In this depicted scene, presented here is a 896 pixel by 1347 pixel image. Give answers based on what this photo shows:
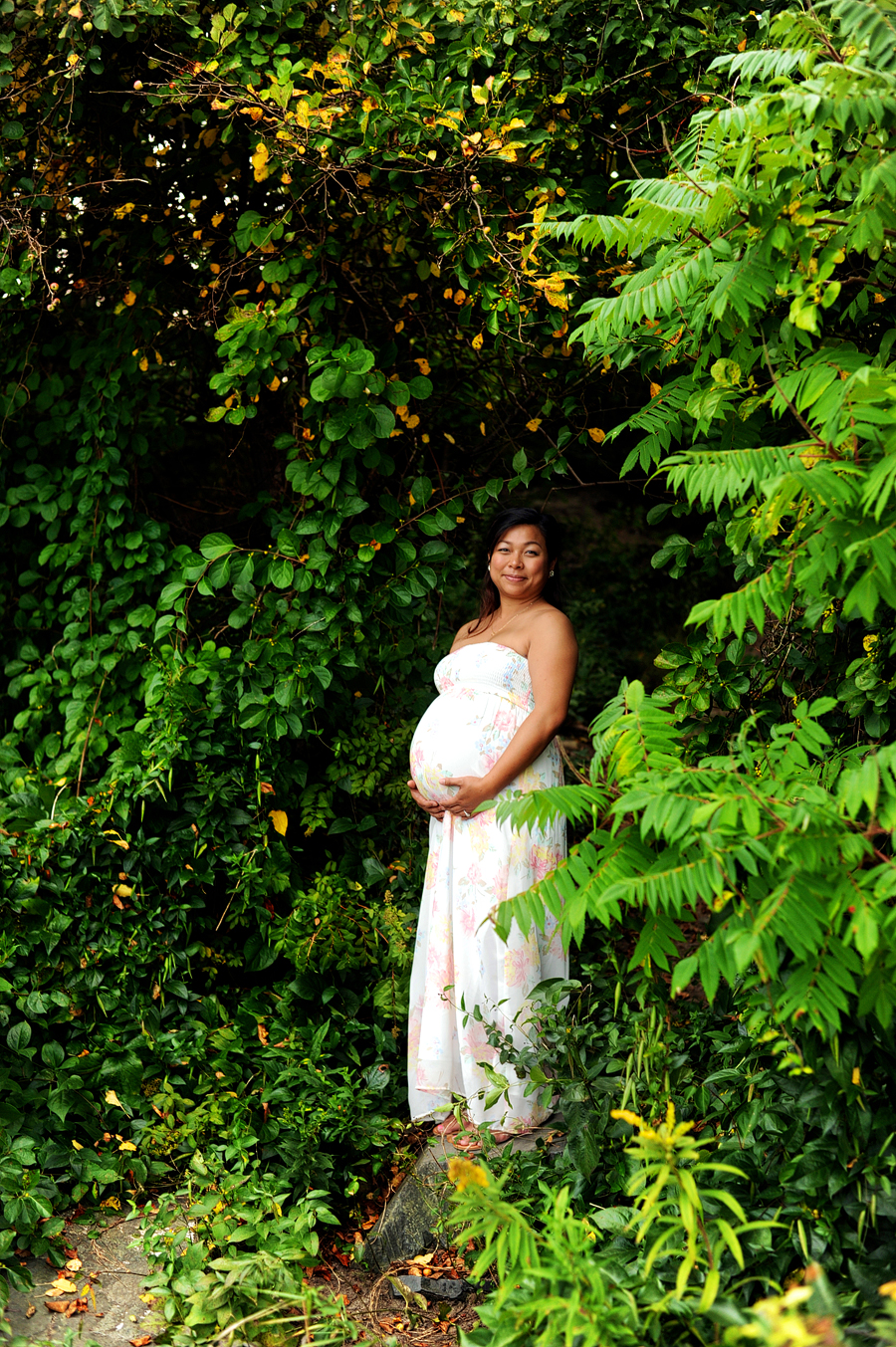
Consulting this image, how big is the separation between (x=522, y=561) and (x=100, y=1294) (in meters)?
2.83

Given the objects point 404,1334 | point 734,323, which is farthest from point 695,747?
point 404,1334

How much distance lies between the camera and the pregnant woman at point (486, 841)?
3.87 m

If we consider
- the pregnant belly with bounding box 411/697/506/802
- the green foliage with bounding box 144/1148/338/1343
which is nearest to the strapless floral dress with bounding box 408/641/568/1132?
the pregnant belly with bounding box 411/697/506/802

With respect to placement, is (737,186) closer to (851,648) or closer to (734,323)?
(734,323)

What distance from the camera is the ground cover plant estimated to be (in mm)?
2602

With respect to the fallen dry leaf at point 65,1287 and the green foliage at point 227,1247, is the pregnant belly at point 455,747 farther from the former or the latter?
the fallen dry leaf at point 65,1287

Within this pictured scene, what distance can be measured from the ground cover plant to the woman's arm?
0.37 metres

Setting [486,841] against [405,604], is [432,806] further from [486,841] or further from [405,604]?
[405,604]

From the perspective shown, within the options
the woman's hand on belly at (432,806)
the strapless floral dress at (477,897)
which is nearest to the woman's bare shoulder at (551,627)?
the strapless floral dress at (477,897)

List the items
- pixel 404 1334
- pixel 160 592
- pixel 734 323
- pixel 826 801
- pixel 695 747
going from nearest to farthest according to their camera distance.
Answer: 1. pixel 826 801
2. pixel 734 323
3. pixel 404 1334
4. pixel 695 747
5. pixel 160 592

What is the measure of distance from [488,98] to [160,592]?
7.97 feet

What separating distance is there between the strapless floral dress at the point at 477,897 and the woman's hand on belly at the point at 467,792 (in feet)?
0.10

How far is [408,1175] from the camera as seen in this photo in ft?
13.1

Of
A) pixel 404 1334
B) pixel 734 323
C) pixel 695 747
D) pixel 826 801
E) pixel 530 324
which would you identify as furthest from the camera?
pixel 530 324
